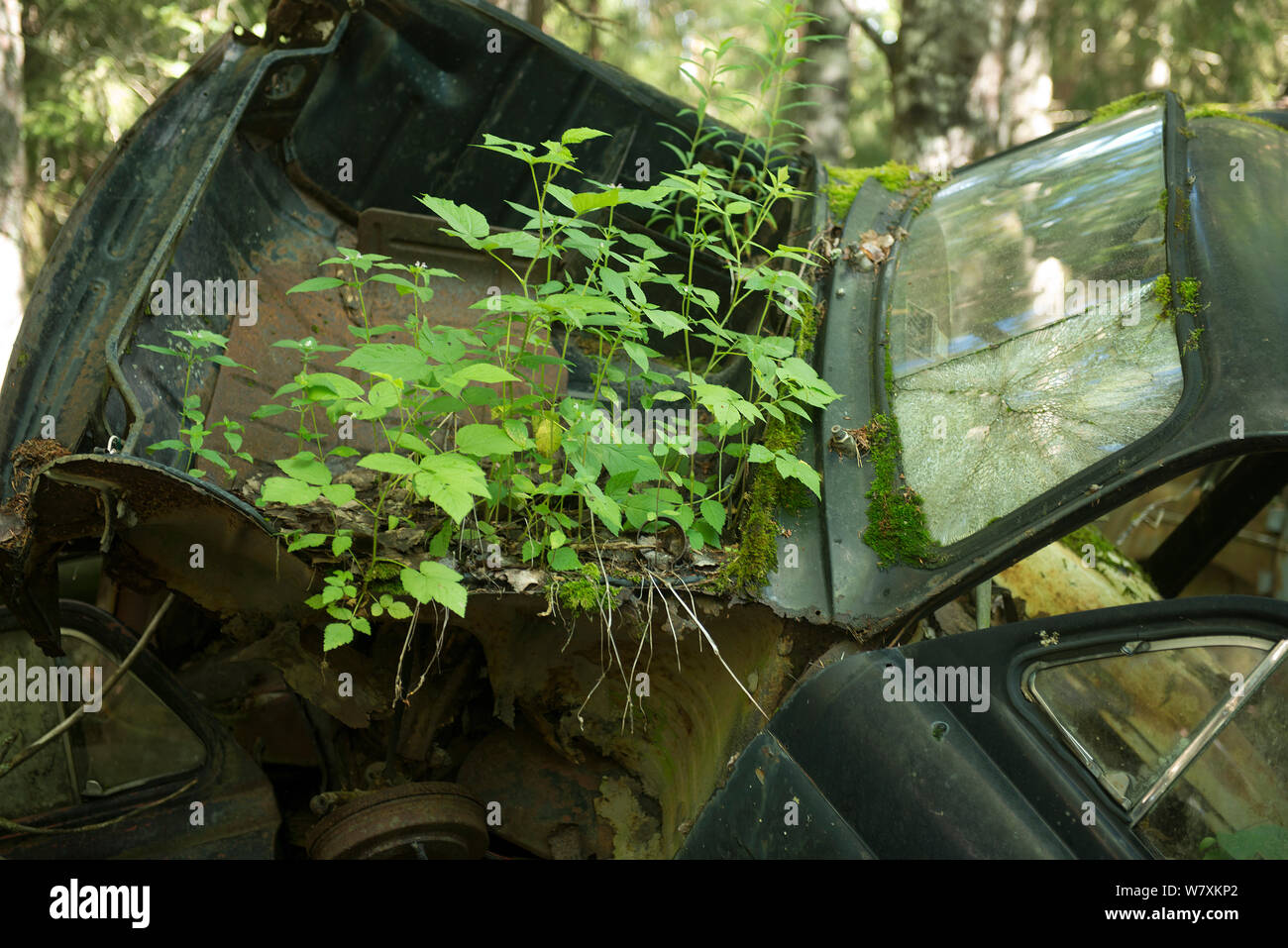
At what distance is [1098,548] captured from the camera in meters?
3.60

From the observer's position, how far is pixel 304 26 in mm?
3541

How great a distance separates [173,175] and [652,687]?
231 centimetres

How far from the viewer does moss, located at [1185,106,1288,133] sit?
300cm

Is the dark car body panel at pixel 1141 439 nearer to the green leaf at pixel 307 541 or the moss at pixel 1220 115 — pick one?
the moss at pixel 1220 115

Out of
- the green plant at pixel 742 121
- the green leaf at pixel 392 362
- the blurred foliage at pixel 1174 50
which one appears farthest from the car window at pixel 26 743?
the blurred foliage at pixel 1174 50

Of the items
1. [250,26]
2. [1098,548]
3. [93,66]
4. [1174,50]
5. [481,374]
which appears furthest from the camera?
[1174,50]

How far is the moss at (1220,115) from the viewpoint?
9.85 feet

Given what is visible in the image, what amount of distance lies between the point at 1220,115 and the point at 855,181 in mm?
1137

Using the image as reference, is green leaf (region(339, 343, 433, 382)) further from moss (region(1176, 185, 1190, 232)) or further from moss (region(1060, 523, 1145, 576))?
moss (region(1060, 523, 1145, 576))

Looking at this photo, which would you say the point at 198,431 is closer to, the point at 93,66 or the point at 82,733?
the point at 82,733

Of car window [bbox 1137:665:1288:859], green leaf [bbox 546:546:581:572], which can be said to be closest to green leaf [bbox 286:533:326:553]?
green leaf [bbox 546:546:581:572]

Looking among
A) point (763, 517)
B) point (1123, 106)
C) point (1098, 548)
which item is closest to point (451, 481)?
point (763, 517)
